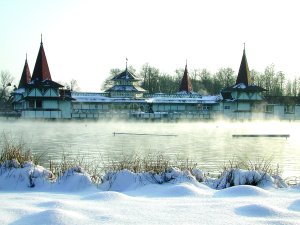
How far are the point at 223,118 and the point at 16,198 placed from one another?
52606 millimetres

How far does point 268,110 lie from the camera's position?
6231 centimetres

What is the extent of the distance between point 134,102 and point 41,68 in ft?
41.0

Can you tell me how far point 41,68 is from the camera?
5331 cm

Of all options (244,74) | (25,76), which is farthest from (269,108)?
(25,76)

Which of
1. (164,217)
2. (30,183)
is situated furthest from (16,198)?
(164,217)

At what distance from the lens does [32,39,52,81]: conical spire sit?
52.8m

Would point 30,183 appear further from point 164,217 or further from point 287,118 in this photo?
point 287,118

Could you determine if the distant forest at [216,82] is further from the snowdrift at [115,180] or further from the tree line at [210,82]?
the snowdrift at [115,180]

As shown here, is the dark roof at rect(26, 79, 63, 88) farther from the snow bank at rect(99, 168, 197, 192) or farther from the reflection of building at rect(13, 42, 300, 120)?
the snow bank at rect(99, 168, 197, 192)

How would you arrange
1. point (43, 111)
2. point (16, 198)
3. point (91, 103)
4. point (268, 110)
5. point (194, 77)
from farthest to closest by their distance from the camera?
point (194, 77), point (268, 110), point (91, 103), point (43, 111), point (16, 198)

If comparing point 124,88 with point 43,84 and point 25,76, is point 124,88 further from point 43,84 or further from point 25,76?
point 25,76

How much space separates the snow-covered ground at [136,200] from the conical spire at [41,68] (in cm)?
4550

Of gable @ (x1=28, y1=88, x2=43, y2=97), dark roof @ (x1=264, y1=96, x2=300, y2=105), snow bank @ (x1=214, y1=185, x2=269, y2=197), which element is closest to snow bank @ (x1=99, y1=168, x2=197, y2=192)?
snow bank @ (x1=214, y1=185, x2=269, y2=197)

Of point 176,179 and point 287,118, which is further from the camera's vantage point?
point 287,118
